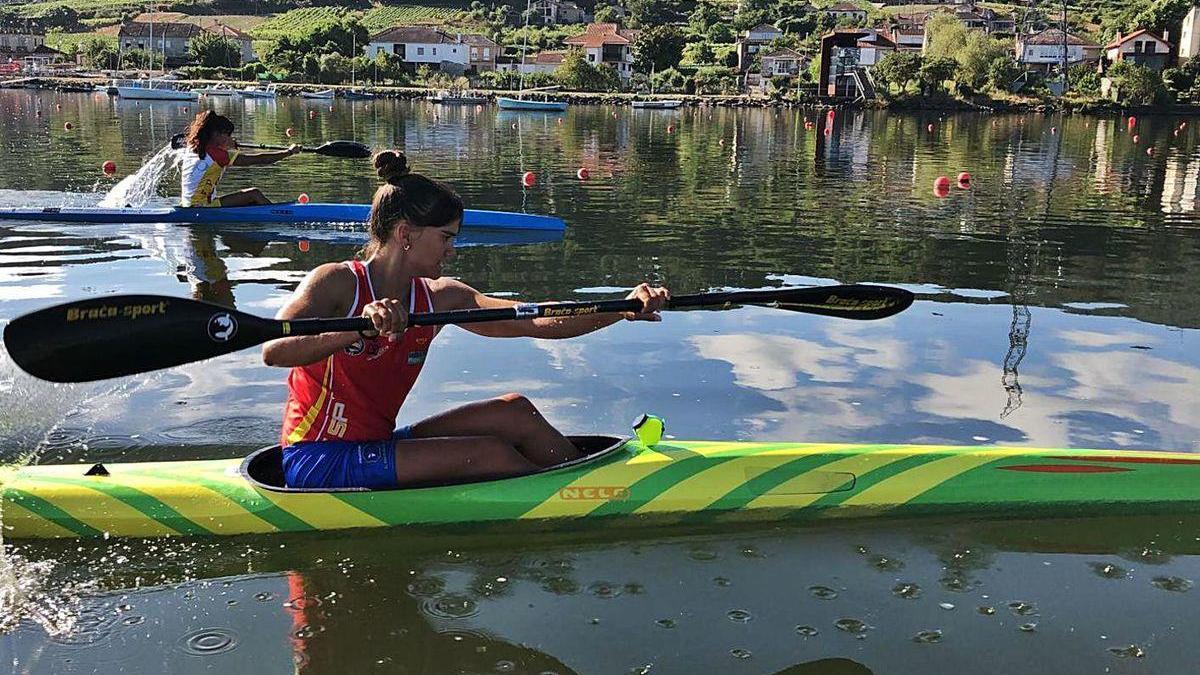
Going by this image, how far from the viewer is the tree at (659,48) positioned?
112125 millimetres

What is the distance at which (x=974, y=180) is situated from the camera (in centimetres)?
2678

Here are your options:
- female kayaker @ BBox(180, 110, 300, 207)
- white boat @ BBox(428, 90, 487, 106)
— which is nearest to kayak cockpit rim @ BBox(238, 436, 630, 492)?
female kayaker @ BBox(180, 110, 300, 207)

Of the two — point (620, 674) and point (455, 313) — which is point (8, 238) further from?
point (620, 674)

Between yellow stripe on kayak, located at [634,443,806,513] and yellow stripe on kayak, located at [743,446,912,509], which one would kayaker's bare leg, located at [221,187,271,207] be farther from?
yellow stripe on kayak, located at [743,446,912,509]

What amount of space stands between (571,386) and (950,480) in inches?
135

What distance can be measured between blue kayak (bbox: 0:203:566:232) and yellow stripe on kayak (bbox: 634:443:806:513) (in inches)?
414

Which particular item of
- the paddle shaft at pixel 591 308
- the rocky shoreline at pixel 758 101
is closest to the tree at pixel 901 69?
the rocky shoreline at pixel 758 101

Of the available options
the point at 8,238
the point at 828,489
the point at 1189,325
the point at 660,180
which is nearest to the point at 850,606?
the point at 828,489

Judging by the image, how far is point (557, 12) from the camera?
16988 centimetres

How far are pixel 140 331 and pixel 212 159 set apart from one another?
11310 mm

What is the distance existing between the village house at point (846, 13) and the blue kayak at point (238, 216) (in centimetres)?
14739

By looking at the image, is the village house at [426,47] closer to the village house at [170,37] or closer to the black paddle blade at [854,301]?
the village house at [170,37]

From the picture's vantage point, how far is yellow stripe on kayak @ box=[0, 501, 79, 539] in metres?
5.52

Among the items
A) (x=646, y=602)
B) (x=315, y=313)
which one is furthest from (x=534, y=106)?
(x=646, y=602)
